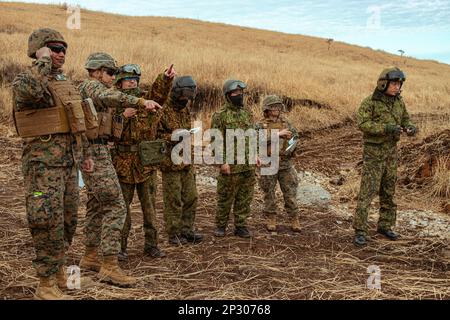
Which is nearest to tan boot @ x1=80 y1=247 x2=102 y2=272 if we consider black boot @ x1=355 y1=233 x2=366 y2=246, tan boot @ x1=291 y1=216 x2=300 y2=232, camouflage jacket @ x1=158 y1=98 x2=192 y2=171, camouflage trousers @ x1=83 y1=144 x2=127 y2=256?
camouflage trousers @ x1=83 y1=144 x2=127 y2=256

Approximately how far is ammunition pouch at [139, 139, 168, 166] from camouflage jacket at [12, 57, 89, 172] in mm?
Result: 795

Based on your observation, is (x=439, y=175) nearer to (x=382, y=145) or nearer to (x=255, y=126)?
(x=382, y=145)

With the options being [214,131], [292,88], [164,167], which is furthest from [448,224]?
[292,88]

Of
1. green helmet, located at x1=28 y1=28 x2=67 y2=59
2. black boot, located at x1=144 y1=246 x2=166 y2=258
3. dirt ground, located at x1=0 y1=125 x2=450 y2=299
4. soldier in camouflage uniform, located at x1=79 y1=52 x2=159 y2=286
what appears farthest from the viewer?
black boot, located at x1=144 y1=246 x2=166 y2=258

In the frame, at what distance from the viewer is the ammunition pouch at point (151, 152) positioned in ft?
17.0

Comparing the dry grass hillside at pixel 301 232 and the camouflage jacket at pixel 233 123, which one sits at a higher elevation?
the camouflage jacket at pixel 233 123

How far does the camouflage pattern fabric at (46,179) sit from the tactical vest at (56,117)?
50 millimetres

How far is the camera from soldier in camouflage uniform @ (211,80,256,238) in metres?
6.20

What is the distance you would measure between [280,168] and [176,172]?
147cm

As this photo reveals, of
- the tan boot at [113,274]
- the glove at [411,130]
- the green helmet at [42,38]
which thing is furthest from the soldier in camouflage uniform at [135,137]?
the glove at [411,130]

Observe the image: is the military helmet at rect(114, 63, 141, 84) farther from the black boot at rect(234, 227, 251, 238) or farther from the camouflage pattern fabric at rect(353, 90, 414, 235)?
the camouflage pattern fabric at rect(353, 90, 414, 235)

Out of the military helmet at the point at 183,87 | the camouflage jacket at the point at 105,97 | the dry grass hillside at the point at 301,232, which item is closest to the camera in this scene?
the camouflage jacket at the point at 105,97

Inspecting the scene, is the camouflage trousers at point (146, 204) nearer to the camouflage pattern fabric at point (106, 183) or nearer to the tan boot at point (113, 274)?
the camouflage pattern fabric at point (106, 183)

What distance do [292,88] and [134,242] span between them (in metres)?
9.42
